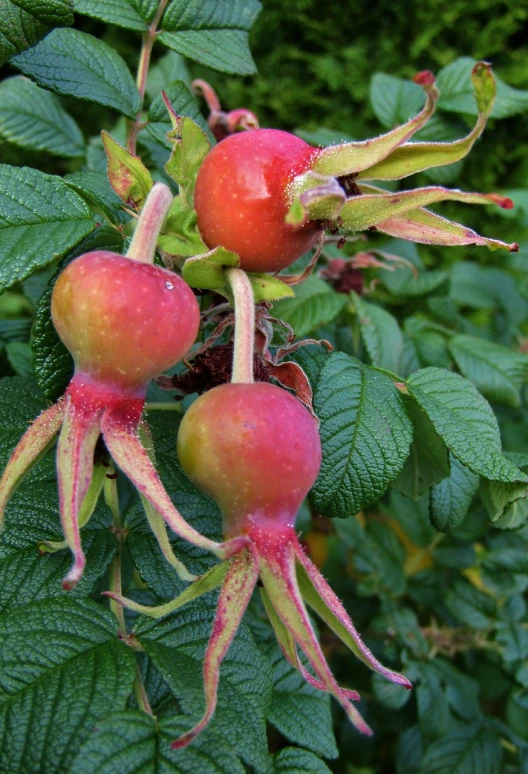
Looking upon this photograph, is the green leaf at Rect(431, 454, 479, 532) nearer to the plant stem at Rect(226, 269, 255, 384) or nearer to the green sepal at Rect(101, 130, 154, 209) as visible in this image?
the plant stem at Rect(226, 269, 255, 384)

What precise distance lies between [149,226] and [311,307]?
925mm

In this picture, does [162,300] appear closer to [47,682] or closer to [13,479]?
[13,479]

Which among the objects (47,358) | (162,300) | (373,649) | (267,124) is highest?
(162,300)

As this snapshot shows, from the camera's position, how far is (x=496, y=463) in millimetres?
1277

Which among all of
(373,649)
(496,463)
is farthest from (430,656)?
(496,463)

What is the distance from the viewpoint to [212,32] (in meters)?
1.75

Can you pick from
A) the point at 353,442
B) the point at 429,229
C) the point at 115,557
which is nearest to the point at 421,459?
the point at 353,442

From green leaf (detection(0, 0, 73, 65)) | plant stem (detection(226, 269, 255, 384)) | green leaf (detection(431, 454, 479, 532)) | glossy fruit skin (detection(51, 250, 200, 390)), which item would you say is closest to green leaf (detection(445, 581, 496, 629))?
green leaf (detection(431, 454, 479, 532))

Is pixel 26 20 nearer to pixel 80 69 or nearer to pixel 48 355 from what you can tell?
pixel 80 69

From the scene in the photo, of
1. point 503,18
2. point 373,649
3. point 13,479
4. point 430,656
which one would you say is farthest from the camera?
point 503,18

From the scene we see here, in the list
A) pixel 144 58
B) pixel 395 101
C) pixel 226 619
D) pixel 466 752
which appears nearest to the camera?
pixel 226 619

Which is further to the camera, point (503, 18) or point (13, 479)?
point (503, 18)

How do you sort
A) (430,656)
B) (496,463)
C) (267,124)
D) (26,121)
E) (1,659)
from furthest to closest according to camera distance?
(267,124) → (430,656) → (26,121) → (496,463) → (1,659)

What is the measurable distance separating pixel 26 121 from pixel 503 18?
319 centimetres
